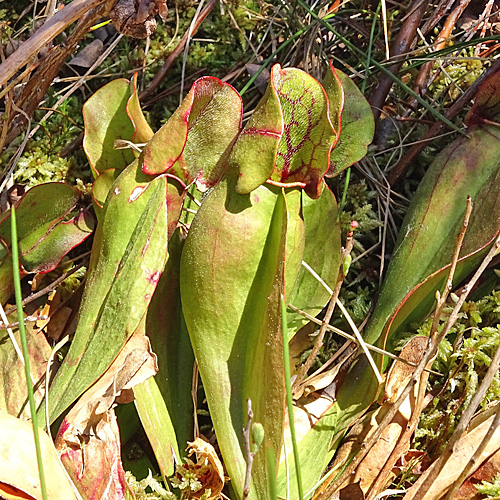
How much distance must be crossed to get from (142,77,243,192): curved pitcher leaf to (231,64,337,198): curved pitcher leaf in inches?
3.2

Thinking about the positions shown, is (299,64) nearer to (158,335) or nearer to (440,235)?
(440,235)

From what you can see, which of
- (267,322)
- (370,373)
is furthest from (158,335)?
(370,373)

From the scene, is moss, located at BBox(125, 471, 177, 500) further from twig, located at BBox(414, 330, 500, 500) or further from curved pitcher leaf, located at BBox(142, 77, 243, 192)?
curved pitcher leaf, located at BBox(142, 77, 243, 192)

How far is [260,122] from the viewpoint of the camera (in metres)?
0.85

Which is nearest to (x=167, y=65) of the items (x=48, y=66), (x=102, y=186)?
(x=48, y=66)

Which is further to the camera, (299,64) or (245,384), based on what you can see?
(299,64)

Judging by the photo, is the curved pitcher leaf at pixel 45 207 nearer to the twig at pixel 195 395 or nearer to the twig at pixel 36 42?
the twig at pixel 36 42

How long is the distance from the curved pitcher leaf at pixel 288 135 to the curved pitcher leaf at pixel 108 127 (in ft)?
1.02

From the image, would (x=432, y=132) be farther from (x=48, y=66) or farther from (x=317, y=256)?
(x=48, y=66)

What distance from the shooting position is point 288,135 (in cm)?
90

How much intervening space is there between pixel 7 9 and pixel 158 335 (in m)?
1.14

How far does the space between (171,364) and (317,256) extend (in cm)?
35

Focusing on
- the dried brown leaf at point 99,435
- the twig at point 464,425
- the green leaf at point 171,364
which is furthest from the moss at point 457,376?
the dried brown leaf at point 99,435

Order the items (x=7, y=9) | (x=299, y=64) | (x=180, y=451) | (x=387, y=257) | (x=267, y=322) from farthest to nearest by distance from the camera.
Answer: (x=7, y=9)
(x=299, y=64)
(x=387, y=257)
(x=180, y=451)
(x=267, y=322)
